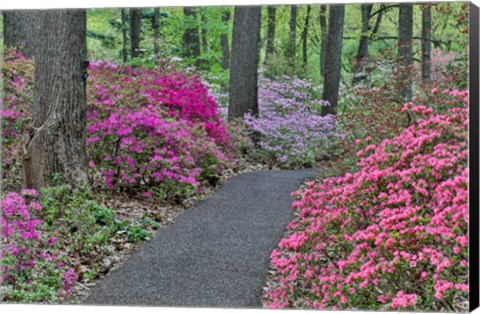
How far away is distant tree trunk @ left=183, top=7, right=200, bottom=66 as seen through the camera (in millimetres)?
8564

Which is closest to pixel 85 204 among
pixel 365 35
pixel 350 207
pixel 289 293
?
pixel 289 293

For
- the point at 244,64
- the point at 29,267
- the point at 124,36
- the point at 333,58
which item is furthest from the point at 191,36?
the point at 29,267

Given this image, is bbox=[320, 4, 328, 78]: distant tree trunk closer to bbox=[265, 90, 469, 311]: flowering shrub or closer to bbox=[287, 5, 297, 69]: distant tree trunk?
bbox=[287, 5, 297, 69]: distant tree trunk

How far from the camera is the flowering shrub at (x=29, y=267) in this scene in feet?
12.6

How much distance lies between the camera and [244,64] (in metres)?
7.88

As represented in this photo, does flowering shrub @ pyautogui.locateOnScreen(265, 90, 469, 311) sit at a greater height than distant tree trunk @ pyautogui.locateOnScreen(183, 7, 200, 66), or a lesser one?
lesser

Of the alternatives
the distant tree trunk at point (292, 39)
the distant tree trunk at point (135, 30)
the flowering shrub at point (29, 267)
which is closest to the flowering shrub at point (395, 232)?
the flowering shrub at point (29, 267)

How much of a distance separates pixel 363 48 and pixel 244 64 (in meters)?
1.46

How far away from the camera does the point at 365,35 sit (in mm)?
7836

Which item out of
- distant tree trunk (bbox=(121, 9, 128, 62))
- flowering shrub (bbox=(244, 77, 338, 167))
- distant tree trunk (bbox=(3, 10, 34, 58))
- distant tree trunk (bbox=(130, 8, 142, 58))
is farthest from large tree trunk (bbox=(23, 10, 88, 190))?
flowering shrub (bbox=(244, 77, 338, 167))

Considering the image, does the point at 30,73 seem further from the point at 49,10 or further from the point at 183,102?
the point at 183,102

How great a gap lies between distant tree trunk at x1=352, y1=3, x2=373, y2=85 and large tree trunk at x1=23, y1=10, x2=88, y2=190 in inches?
91.5

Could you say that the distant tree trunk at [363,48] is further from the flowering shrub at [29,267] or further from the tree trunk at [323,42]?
the flowering shrub at [29,267]

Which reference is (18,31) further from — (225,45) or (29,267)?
(225,45)
